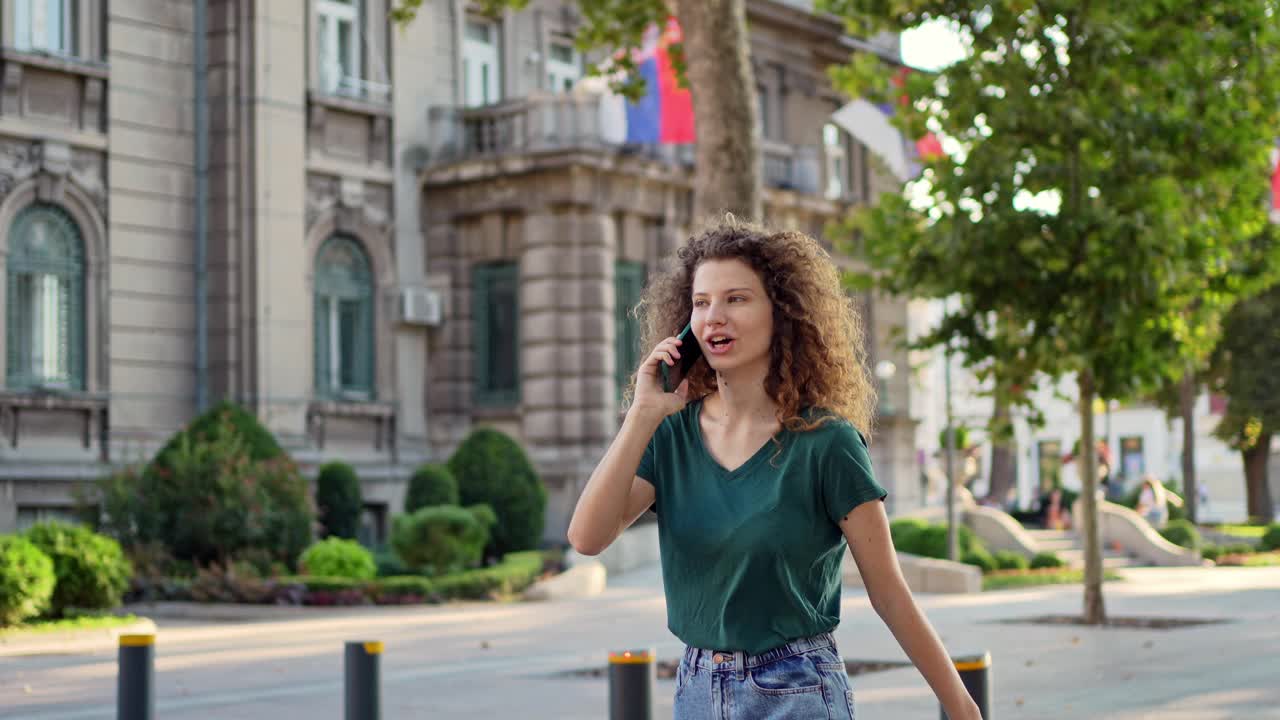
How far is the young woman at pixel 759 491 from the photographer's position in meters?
3.64

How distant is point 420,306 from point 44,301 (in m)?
6.10

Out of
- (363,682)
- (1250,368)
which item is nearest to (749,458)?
(363,682)

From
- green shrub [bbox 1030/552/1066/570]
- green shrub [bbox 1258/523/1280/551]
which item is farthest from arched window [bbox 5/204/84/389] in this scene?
green shrub [bbox 1258/523/1280/551]

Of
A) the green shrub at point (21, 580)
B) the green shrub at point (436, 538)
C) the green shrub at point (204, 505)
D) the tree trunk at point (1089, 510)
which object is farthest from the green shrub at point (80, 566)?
the tree trunk at point (1089, 510)

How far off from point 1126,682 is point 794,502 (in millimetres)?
9744

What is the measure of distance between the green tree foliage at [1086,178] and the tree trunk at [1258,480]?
29984 mm

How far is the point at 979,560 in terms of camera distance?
27.7 metres

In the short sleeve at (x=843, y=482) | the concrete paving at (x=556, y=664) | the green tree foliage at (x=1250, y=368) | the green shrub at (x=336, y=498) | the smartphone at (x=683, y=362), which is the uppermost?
the green tree foliage at (x=1250, y=368)

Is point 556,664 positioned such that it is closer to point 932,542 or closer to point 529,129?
point 932,542

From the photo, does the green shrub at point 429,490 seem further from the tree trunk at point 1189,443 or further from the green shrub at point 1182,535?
the tree trunk at point 1189,443

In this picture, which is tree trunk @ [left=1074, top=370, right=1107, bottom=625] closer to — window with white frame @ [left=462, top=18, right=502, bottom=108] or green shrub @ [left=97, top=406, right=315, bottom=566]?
green shrub @ [left=97, top=406, right=315, bottom=566]

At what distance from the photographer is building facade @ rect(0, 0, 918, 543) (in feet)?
74.2

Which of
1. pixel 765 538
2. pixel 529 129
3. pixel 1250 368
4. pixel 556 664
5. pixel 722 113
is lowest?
pixel 556 664

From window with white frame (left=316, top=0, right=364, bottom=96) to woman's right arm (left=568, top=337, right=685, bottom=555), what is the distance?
22815 mm
